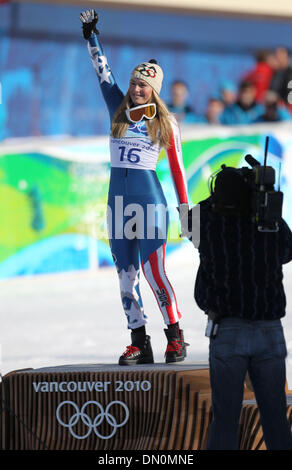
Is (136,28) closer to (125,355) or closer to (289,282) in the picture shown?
(289,282)

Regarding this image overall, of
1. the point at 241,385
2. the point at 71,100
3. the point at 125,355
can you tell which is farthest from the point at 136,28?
the point at 241,385

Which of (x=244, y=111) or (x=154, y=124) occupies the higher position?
(x=244, y=111)

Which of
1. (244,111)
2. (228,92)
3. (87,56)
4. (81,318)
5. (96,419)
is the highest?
(87,56)

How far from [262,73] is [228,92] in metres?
0.64

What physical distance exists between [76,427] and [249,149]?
19.5 feet

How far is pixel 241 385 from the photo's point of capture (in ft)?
10.6

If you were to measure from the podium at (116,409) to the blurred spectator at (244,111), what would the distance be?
755cm

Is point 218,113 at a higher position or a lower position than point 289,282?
higher

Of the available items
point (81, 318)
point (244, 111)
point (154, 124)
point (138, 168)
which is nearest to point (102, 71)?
point (154, 124)

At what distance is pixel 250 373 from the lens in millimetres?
3248

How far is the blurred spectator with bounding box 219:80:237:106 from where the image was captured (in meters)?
13.2

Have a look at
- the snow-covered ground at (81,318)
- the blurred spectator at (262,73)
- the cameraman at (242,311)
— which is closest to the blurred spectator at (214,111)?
the blurred spectator at (262,73)

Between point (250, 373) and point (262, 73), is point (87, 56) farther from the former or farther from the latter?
point (250, 373)

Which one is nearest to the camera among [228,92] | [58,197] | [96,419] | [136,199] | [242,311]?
[242,311]
